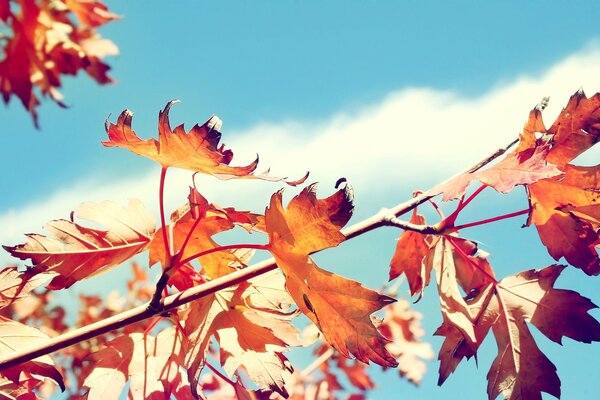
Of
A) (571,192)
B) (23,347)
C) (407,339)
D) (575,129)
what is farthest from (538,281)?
(407,339)

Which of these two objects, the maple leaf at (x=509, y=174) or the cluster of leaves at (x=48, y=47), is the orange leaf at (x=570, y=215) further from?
the cluster of leaves at (x=48, y=47)

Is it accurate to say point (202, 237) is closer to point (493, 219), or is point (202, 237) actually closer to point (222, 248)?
point (222, 248)

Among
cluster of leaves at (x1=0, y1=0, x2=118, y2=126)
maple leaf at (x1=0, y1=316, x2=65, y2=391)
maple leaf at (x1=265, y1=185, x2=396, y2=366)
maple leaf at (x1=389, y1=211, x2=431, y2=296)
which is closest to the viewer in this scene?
cluster of leaves at (x1=0, y1=0, x2=118, y2=126)

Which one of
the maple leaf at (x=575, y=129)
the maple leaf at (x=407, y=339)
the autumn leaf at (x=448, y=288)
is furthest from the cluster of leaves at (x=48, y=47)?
the maple leaf at (x=407, y=339)

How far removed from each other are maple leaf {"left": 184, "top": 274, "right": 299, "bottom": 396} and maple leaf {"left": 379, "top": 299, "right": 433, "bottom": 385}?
2320 millimetres

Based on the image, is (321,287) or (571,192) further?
(571,192)

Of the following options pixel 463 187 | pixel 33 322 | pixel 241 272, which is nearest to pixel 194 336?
pixel 241 272

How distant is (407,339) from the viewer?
145 inches

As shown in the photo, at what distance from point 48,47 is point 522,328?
1.01 meters

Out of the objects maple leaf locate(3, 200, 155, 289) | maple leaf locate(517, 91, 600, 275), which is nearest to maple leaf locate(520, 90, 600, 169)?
maple leaf locate(517, 91, 600, 275)

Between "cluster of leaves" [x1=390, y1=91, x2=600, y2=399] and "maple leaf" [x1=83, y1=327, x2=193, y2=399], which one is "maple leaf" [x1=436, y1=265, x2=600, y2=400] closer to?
"cluster of leaves" [x1=390, y1=91, x2=600, y2=399]

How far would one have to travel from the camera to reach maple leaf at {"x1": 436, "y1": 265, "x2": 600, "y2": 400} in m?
1.21

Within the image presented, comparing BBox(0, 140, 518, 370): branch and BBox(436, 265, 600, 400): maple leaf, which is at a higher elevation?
BBox(0, 140, 518, 370): branch

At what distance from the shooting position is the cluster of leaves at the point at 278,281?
1023 millimetres
